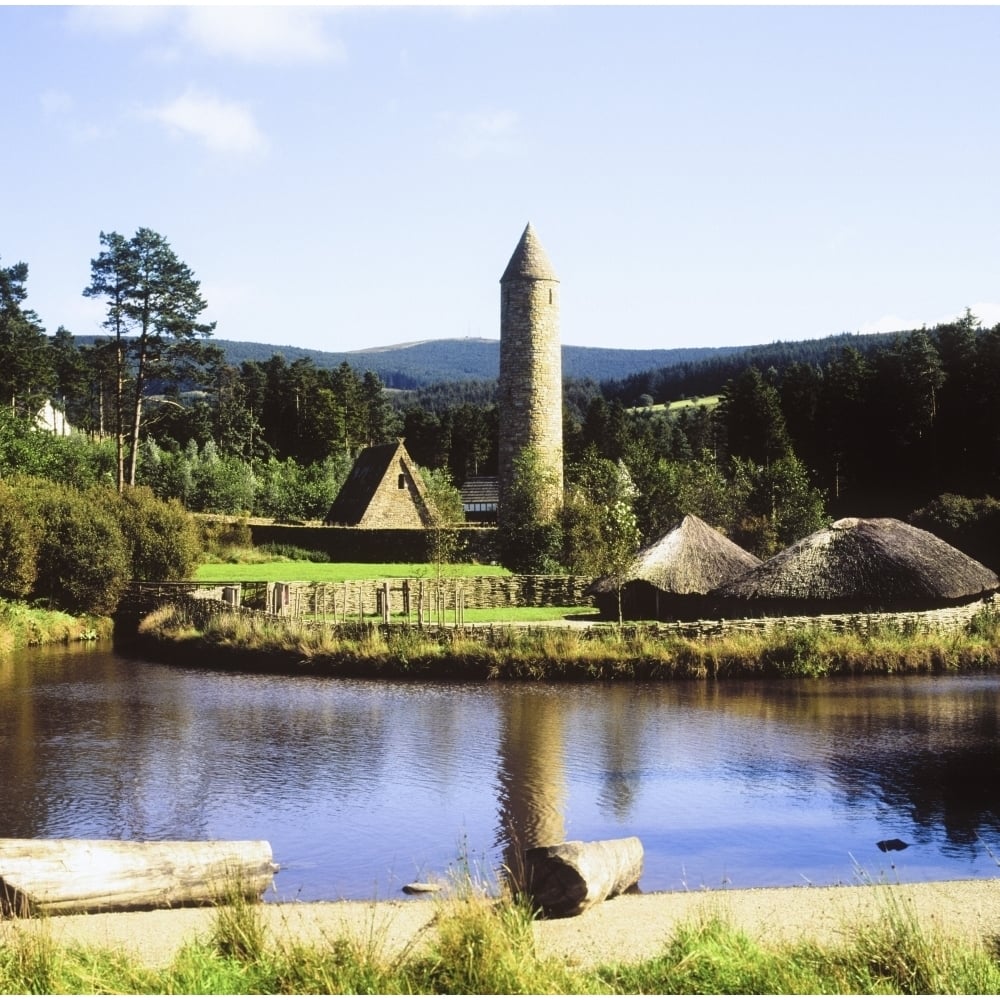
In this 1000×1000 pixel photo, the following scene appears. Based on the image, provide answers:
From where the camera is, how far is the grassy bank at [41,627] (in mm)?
34344

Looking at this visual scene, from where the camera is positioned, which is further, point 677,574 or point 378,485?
point 378,485

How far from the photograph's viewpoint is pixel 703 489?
164 ft

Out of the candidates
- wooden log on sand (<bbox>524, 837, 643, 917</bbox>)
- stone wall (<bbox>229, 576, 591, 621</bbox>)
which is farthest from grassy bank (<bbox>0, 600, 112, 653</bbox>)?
wooden log on sand (<bbox>524, 837, 643, 917</bbox>)

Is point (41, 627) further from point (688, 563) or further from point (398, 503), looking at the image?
point (398, 503)

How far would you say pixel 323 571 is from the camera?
4744 cm

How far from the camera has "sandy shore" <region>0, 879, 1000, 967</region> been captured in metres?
9.83

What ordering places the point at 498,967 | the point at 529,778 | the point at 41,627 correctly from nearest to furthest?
the point at 498,967, the point at 529,778, the point at 41,627

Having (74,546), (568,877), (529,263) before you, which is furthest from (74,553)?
(568,877)

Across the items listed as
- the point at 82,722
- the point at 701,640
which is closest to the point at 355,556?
the point at 701,640

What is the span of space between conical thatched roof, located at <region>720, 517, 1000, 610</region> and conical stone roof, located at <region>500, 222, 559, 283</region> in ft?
74.8

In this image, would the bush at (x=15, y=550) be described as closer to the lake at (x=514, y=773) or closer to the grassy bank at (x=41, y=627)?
the grassy bank at (x=41, y=627)

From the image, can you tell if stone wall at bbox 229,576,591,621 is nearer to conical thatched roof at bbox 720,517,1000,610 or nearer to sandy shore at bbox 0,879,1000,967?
conical thatched roof at bbox 720,517,1000,610

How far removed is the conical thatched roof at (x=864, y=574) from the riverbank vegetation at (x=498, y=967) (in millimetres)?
23413

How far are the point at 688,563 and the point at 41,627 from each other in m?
18.8
